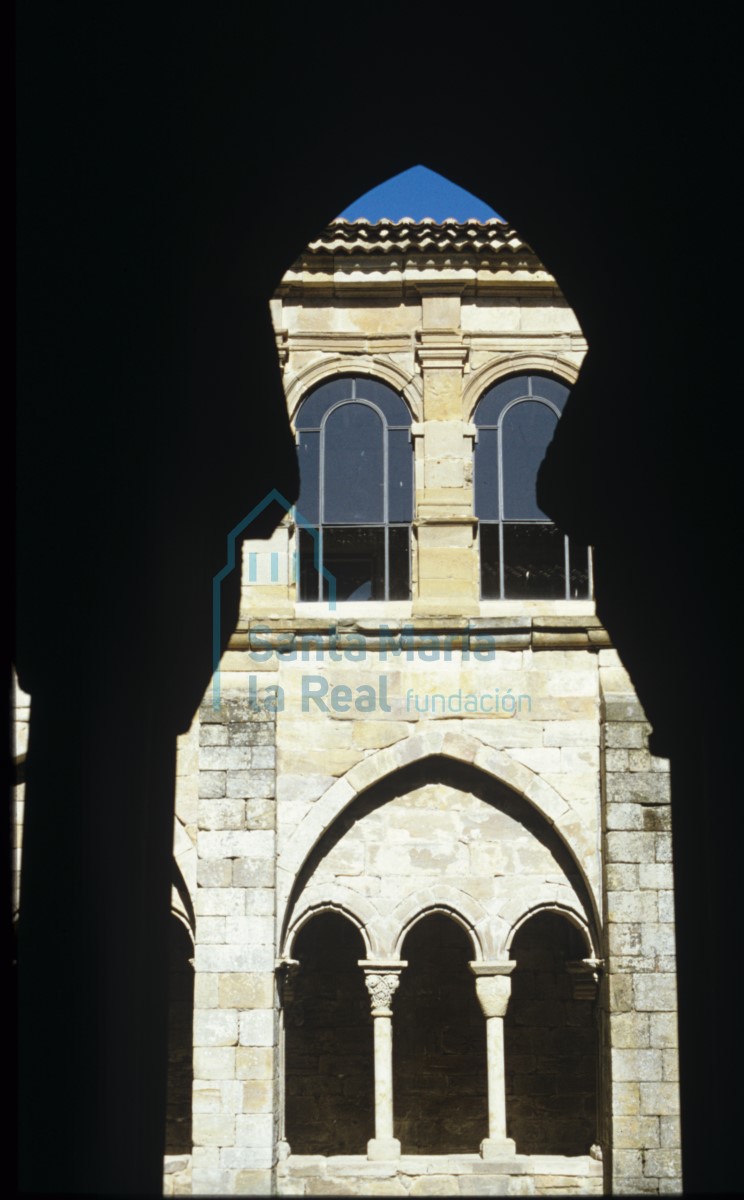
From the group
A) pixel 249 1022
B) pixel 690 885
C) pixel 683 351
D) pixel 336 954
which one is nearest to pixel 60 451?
pixel 683 351

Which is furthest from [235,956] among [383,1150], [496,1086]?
[496,1086]

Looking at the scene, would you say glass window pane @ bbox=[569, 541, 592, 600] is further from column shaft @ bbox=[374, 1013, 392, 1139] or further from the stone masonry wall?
column shaft @ bbox=[374, 1013, 392, 1139]

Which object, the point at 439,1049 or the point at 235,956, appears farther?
the point at 439,1049

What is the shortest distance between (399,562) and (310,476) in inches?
44.9

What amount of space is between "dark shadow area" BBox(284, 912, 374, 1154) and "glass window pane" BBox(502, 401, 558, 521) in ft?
14.5

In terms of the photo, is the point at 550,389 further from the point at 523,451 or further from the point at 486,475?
the point at 486,475

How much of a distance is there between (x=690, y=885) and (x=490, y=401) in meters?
10.3

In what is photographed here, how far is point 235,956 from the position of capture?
1194cm

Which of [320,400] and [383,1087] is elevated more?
[320,400]

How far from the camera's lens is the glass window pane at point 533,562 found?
1329 centimetres

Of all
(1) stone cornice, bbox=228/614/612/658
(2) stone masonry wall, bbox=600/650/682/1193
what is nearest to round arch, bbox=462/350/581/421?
(1) stone cornice, bbox=228/614/612/658

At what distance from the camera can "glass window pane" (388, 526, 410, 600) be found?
13.3 m

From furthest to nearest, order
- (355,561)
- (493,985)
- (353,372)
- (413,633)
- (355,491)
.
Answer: (353,372), (355,491), (355,561), (413,633), (493,985)

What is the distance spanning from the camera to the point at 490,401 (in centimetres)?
1366
